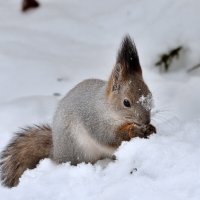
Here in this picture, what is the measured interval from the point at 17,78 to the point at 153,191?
7.27ft

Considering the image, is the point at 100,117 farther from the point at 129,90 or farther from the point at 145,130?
the point at 145,130

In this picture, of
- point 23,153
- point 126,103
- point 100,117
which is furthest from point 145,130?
point 23,153

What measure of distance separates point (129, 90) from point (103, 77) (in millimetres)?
1280

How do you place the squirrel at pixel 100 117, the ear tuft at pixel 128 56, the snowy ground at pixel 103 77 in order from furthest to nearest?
the squirrel at pixel 100 117 < the ear tuft at pixel 128 56 < the snowy ground at pixel 103 77

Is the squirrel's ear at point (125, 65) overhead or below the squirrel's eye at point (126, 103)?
overhead

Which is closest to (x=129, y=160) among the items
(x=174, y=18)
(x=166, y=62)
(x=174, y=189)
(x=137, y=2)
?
(x=174, y=189)

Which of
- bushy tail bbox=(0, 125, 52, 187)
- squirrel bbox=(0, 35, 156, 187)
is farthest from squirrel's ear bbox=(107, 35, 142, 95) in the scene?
bushy tail bbox=(0, 125, 52, 187)

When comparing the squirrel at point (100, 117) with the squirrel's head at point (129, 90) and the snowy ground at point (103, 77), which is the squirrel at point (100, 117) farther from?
the snowy ground at point (103, 77)

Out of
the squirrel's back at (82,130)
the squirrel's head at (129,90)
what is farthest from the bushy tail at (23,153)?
the squirrel's head at (129,90)

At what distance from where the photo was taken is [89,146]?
2688mm

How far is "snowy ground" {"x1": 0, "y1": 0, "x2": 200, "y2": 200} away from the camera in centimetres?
202

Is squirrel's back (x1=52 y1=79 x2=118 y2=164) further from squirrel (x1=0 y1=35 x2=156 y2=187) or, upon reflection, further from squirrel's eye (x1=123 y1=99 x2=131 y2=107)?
squirrel's eye (x1=123 y1=99 x2=131 y2=107)

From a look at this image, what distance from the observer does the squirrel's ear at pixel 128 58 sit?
2475 millimetres

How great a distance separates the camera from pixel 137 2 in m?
4.56
